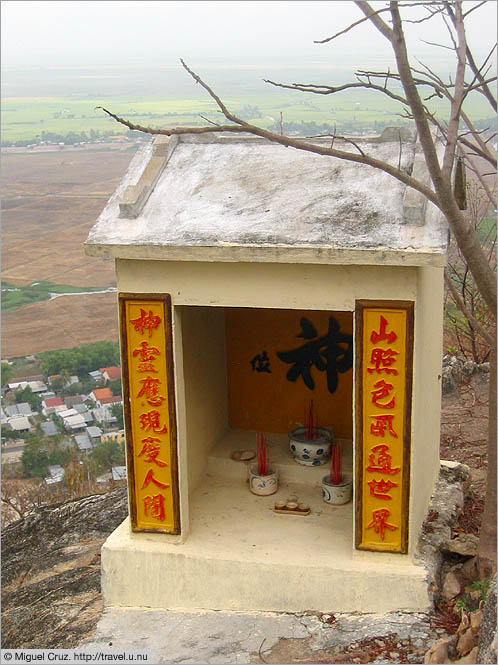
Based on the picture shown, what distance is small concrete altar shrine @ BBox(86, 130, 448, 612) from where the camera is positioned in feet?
15.0

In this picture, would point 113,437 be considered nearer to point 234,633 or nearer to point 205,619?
point 205,619

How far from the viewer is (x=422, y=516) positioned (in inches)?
213

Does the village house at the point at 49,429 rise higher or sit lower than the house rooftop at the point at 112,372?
lower

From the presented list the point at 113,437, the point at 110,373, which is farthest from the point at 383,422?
the point at 110,373

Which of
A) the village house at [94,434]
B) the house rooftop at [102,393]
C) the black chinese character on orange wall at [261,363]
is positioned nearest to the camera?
the black chinese character on orange wall at [261,363]

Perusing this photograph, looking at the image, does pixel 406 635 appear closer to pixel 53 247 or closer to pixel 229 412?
pixel 229 412

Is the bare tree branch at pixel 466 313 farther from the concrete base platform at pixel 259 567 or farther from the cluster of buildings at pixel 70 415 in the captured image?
the cluster of buildings at pixel 70 415

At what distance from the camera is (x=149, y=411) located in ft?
16.6

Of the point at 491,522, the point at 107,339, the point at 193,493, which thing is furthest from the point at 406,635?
the point at 107,339

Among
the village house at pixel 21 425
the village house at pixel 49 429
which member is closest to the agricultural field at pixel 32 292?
the village house at pixel 21 425

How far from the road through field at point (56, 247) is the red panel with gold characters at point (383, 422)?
62.5ft

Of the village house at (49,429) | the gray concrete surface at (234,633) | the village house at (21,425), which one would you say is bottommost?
the village house at (21,425)

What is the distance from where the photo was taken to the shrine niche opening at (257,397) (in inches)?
225

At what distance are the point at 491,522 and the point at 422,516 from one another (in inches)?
20.5
